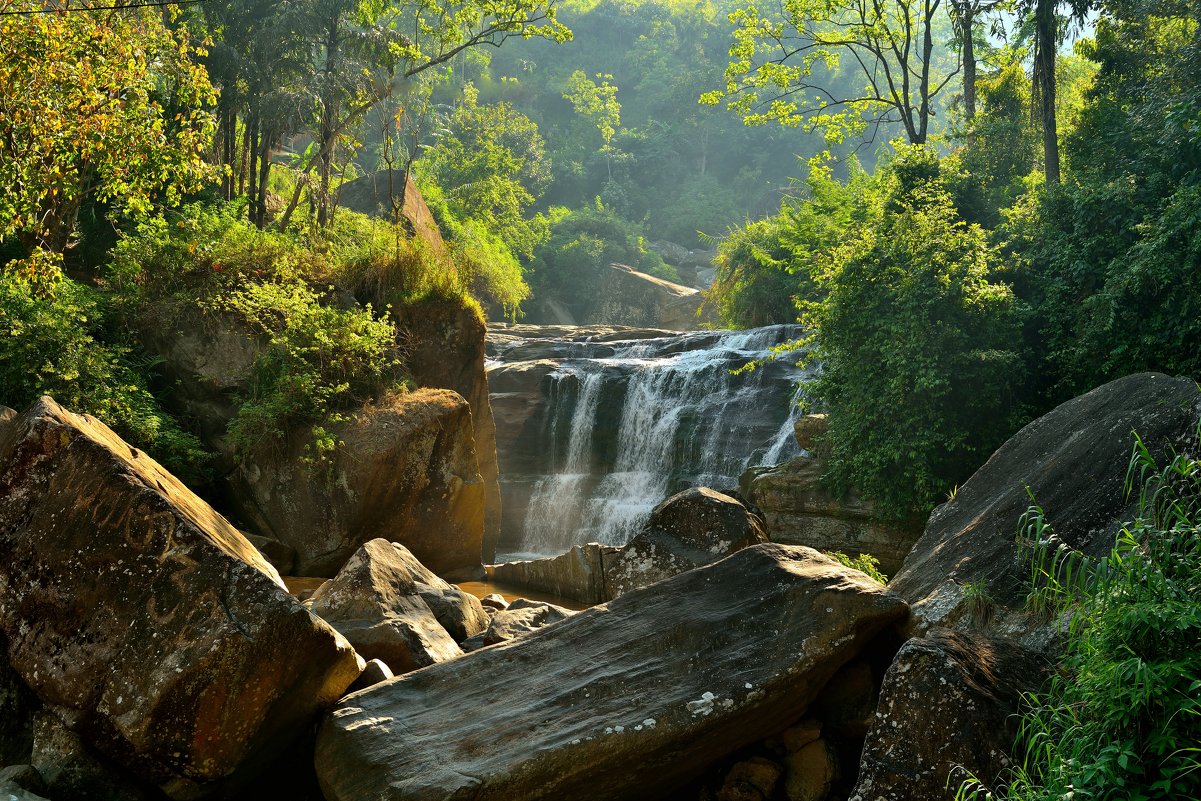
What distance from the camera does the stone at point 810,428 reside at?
14.5m

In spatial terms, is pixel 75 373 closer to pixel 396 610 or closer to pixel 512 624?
pixel 396 610

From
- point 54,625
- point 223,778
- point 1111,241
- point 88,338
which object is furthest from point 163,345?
point 1111,241

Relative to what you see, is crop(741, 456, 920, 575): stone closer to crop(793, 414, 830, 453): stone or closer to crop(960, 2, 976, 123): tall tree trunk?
crop(793, 414, 830, 453): stone

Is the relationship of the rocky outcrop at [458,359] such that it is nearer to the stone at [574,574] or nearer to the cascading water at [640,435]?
the cascading water at [640,435]

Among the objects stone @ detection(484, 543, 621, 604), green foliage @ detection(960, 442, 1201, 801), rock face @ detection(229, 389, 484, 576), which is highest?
green foliage @ detection(960, 442, 1201, 801)

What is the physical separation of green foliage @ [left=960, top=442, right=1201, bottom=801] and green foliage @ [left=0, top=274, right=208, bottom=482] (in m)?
10.7

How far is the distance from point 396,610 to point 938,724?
184 inches

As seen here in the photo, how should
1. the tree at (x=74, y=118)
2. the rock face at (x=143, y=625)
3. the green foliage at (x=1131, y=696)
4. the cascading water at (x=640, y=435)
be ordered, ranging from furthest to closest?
the cascading water at (x=640, y=435) < the tree at (x=74, y=118) < the rock face at (x=143, y=625) < the green foliage at (x=1131, y=696)

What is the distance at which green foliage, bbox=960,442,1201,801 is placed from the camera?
3438mm

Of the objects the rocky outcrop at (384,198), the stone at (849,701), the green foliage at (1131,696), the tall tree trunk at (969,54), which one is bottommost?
the stone at (849,701)

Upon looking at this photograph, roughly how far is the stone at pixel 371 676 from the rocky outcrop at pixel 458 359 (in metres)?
8.81

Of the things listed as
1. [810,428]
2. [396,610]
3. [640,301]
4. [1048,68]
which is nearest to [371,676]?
[396,610]

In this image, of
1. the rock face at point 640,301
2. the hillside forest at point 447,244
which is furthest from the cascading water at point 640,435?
the rock face at point 640,301

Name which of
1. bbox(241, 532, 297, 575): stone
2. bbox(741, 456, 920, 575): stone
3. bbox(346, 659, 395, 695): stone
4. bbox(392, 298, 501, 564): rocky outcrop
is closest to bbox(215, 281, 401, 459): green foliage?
bbox(392, 298, 501, 564): rocky outcrop
